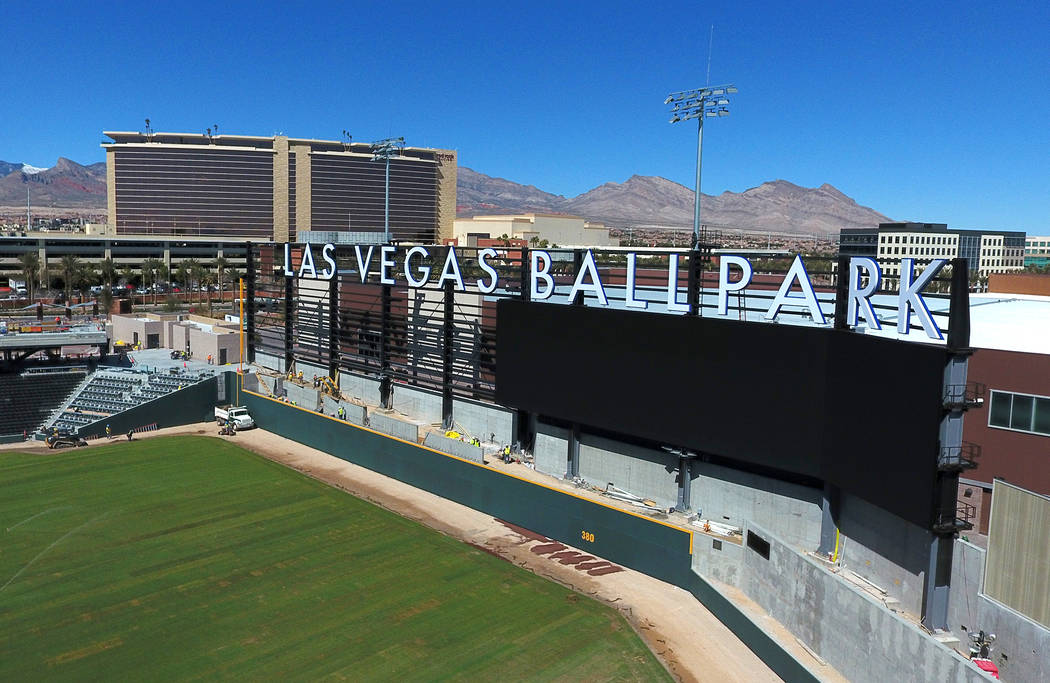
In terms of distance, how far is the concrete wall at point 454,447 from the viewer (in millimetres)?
39250

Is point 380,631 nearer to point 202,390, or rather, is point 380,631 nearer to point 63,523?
point 63,523

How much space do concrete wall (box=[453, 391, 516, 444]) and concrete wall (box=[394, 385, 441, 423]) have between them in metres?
2.28

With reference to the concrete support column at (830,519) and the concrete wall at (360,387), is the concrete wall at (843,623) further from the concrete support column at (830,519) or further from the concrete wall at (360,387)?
the concrete wall at (360,387)

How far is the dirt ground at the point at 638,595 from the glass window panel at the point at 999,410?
10147 mm

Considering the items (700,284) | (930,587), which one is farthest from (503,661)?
(700,284)

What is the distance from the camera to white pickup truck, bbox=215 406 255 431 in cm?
5503

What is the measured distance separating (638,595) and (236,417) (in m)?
34.5

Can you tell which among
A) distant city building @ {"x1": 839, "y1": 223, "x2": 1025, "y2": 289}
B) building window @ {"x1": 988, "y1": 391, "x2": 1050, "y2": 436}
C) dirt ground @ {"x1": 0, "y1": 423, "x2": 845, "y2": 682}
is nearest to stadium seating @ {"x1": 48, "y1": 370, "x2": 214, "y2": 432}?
dirt ground @ {"x1": 0, "y1": 423, "x2": 845, "y2": 682}

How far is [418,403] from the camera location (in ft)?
155

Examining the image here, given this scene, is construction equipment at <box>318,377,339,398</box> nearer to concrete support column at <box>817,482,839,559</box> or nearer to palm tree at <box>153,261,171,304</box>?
concrete support column at <box>817,482,839,559</box>

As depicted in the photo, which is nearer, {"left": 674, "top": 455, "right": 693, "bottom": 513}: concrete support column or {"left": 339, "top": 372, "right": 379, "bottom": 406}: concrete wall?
{"left": 674, "top": 455, "right": 693, "bottom": 513}: concrete support column

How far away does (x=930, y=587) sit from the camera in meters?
23.8

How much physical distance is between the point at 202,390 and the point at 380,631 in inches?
1392

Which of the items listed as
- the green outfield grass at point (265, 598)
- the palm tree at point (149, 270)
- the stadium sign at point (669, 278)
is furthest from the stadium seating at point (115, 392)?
the palm tree at point (149, 270)
